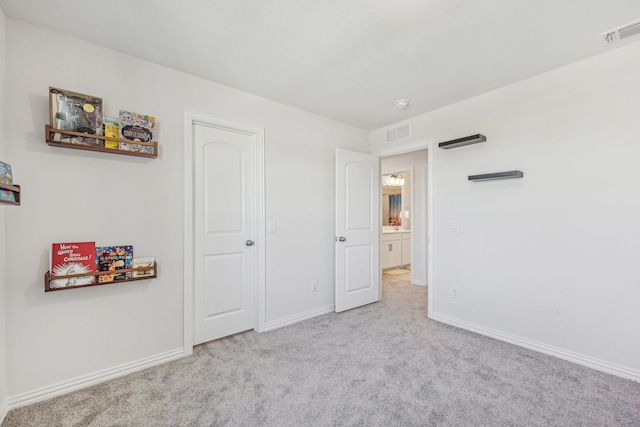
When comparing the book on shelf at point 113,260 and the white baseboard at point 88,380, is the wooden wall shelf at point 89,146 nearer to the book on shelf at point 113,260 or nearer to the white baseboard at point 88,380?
the book on shelf at point 113,260

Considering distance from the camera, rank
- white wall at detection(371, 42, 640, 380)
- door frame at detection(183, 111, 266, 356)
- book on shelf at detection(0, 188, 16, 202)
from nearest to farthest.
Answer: book on shelf at detection(0, 188, 16, 202) < white wall at detection(371, 42, 640, 380) < door frame at detection(183, 111, 266, 356)

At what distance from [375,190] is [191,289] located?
8.50 feet

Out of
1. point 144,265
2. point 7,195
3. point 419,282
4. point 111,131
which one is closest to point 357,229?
point 419,282

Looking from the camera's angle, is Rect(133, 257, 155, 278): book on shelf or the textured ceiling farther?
Rect(133, 257, 155, 278): book on shelf

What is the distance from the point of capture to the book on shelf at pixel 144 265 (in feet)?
6.98

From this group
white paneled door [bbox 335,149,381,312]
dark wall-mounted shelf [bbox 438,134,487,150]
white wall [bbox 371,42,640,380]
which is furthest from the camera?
white paneled door [bbox 335,149,381,312]

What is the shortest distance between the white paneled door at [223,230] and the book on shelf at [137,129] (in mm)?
414

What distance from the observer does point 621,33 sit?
1892 millimetres

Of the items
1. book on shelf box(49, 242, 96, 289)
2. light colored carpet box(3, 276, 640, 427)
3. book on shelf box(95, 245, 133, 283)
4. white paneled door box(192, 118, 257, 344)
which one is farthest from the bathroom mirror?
book on shelf box(49, 242, 96, 289)

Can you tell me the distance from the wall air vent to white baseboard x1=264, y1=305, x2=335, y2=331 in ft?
11.2

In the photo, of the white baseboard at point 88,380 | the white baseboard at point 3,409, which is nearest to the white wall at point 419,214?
the white baseboard at point 88,380

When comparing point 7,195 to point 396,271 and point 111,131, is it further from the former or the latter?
point 396,271

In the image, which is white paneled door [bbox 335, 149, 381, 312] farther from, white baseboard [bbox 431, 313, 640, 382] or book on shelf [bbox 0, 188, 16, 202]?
book on shelf [bbox 0, 188, 16, 202]

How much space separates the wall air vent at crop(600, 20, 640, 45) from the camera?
72.0 inches
